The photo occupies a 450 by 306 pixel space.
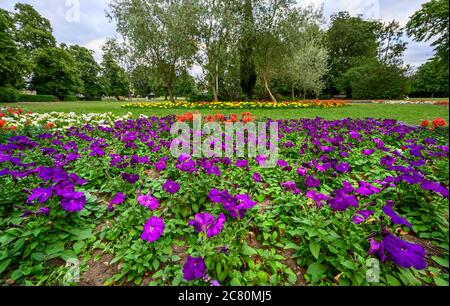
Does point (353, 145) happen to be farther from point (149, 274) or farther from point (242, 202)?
point (149, 274)

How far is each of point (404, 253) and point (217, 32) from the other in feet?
58.7

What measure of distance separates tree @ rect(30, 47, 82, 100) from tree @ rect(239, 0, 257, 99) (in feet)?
109

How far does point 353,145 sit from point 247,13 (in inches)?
632

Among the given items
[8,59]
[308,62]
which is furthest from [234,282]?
[8,59]

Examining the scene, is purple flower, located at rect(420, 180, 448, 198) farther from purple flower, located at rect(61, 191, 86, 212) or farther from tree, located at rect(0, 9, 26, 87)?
tree, located at rect(0, 9, 26, 87)

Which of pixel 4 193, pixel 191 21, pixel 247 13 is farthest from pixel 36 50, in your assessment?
pixel 4 193

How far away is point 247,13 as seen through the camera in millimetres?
17078

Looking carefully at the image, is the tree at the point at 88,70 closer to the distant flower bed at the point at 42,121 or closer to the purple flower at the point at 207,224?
the distant flower bed at the point at 42,121

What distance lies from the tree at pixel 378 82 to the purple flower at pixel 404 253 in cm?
3263

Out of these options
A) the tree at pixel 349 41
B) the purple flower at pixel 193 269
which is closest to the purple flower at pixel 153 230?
the purple flower at pixel 193 269

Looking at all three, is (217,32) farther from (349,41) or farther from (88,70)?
(88,70)

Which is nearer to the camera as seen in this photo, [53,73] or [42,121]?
[42,121]

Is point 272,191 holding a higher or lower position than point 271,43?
lower

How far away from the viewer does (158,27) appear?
17.0 meters
